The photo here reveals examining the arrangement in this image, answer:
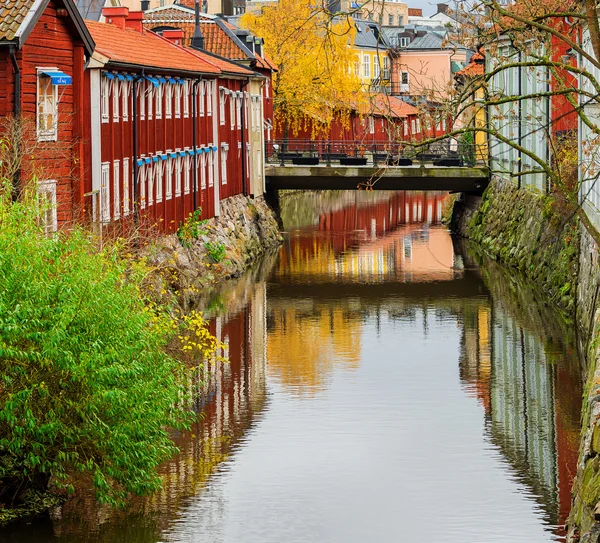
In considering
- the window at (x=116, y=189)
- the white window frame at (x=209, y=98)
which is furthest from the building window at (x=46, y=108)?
the white window frame at (x=209, y=98)

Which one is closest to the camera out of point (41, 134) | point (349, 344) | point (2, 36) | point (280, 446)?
point (280, 446)

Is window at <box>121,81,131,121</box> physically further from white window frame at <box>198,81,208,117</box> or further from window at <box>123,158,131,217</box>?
white window frame at <box>198,81,208,117</box>

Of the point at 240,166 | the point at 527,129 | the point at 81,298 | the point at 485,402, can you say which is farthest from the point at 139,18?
the point at 81,298

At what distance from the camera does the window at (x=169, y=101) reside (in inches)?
1774

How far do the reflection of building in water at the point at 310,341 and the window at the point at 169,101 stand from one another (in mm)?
7355

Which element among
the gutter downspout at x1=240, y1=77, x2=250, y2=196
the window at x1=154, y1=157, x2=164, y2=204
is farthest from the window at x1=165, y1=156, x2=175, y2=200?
the gutter downspout at x1=240, y1=77, x2=250, y2=196

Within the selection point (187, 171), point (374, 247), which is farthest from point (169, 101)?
point (374, 247)

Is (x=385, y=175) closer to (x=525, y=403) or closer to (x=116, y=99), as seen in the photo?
(x=116, y=99)

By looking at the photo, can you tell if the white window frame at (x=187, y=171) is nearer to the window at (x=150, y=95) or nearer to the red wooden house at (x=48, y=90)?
the window at (x=150, y=95)

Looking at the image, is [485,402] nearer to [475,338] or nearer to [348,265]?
[475,338]

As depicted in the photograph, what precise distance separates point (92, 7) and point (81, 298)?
36.9 m

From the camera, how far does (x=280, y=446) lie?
2489 centimetres

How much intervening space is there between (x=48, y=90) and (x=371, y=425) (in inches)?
429

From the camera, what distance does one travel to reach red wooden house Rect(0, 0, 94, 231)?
28.5 metres
